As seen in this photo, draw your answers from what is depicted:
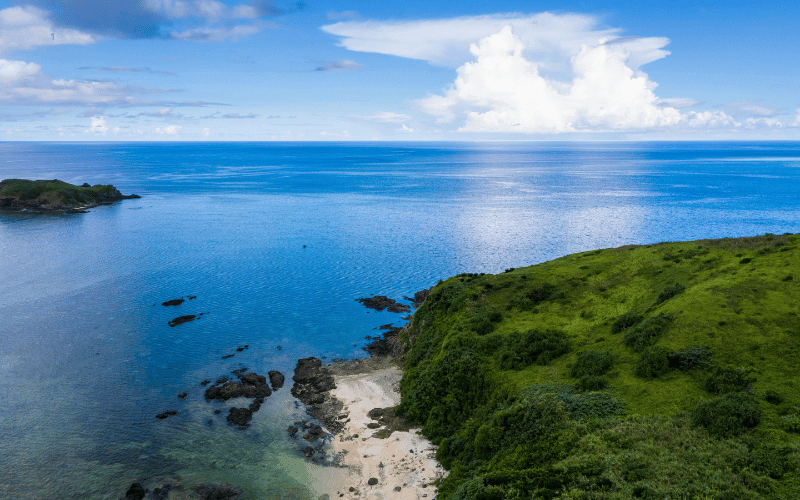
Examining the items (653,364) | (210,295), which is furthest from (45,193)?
(653,364)

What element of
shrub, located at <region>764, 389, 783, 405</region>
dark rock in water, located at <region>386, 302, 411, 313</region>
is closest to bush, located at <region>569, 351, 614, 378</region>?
shrub, located at <region>764, 389, 783, 405</region>

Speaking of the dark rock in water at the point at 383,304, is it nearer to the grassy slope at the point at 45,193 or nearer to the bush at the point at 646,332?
the bush at the point at 646,332

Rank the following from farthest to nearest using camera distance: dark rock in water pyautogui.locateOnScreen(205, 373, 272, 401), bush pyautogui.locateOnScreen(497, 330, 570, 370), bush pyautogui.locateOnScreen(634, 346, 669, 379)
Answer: dark rock in water pyautogui.locateOnScreen(205, 373, 272, 401), bush pyautogui.locateOnScreen(497, 330, 570, 370), bush pyautogui.locateOnScreen(634, 346, 669, 379)

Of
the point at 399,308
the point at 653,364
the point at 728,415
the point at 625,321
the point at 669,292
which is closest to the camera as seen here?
the point at 728,415

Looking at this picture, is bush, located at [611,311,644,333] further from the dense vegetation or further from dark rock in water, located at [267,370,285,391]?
dark rock in water, located at [267,370,285,391]

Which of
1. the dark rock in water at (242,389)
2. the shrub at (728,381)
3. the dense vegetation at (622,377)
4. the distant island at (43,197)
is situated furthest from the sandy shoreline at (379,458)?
the distant island at (43,197)

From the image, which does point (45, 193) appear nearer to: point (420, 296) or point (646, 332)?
point (420, 296)

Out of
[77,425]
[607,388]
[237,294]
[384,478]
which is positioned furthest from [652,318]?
[237,294]
